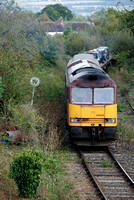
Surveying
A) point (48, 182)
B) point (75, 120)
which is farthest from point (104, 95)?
point (48, 182)

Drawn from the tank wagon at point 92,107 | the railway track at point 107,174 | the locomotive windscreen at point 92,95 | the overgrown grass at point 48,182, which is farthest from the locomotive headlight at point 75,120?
the overgrown grass at point 48,182

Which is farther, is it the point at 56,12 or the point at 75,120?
the point at 56,12

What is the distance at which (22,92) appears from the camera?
46.6 ft

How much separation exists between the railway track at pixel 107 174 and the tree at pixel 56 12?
279 ft

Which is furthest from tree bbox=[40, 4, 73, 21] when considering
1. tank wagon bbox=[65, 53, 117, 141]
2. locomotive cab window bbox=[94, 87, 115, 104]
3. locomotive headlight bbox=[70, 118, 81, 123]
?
locomotive headlight bbox=[70, 118, 81, 123]

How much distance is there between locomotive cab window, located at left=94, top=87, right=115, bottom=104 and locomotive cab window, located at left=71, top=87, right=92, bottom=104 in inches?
8.7

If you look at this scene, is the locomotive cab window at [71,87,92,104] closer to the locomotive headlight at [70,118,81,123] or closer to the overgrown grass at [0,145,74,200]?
the locomotive headlight at [70,118,81,123]

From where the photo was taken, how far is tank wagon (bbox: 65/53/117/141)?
1188cm

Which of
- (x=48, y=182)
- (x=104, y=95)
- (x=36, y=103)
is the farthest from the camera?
(x=36, y=103)

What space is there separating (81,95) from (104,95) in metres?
0.85

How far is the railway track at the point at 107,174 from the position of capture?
8547mm

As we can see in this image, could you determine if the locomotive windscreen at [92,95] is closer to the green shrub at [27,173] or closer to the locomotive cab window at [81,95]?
the locomotive cab window at [81,95]

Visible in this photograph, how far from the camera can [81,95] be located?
12.1 m

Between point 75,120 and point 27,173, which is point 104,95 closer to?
point 75,120
